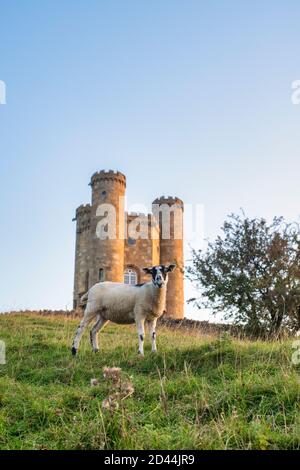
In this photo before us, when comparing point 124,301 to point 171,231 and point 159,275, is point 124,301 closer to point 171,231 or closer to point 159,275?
point 159,275

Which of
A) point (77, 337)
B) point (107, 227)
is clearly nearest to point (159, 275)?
point (77, 337)

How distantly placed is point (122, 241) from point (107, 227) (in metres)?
1.59

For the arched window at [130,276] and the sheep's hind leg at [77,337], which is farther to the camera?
the arched window at [130,276]

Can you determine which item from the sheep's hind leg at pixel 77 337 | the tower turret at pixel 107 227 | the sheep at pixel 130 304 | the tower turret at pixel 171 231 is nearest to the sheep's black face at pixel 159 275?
the sheep at pixel 130 304

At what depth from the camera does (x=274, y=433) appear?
17.2ft

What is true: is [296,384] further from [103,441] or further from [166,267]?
[166,267]

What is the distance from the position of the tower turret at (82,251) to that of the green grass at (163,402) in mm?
28807

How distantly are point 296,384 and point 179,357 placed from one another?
10.4 ft

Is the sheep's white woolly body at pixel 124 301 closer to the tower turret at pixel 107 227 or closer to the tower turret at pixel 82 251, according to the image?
the tower turret at pixel 107 227

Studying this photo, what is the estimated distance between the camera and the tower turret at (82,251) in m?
39.5

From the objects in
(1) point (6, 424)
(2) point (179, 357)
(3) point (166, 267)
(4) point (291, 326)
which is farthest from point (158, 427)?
(4) point (291, 326)

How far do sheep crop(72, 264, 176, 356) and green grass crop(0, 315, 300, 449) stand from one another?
0.87 m

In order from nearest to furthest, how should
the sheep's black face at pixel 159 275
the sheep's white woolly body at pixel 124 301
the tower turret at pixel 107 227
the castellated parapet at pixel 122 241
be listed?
A: 1. the sheep's black face at pixel 159 275
2. the sheep's white woolly body at pixel 124 301
3. the tower turret at pixel 107 227
4. the castellated parapet at pixel 122 241

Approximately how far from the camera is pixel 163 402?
21.2 feet
